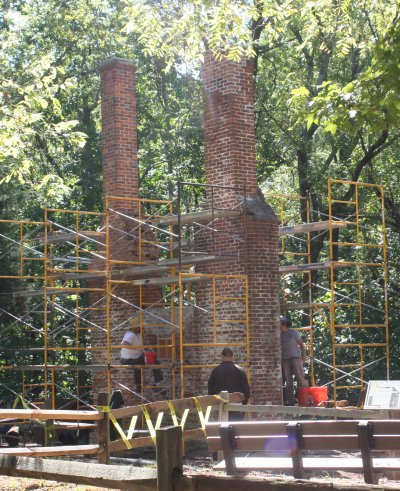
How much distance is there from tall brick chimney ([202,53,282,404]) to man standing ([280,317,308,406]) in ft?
1.80

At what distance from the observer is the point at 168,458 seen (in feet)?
18.2

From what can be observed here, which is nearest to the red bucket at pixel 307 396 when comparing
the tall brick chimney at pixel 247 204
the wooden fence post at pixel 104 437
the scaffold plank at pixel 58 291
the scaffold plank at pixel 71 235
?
the tall brick chimney at pixel 247 204

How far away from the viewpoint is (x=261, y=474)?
1366cm

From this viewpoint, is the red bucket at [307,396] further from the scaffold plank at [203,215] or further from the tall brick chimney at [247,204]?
the scaffold plank at [203,215]

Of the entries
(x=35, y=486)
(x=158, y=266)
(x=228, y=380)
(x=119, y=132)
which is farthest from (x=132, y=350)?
(x=35, y=486)

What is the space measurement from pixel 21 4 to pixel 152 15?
1824cm

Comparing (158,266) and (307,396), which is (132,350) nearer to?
(158,266)

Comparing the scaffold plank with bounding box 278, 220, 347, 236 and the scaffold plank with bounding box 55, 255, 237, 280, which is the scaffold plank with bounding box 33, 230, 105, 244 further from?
the scaffold plank with bounding box 278, 220, 347, 236

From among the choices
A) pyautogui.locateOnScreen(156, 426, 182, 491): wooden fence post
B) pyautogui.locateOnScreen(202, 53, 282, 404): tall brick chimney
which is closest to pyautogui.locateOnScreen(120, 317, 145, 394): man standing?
pyautogui.locateOnScreen(202, 53, 282, 404): tall brick chimney

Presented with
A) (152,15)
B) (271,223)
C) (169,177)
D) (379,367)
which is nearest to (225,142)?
(271,223)

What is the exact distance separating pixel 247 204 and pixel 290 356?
3.00m

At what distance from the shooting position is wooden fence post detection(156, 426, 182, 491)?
5.54 m

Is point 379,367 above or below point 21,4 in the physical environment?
below

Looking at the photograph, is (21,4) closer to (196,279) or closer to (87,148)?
(87,148)
